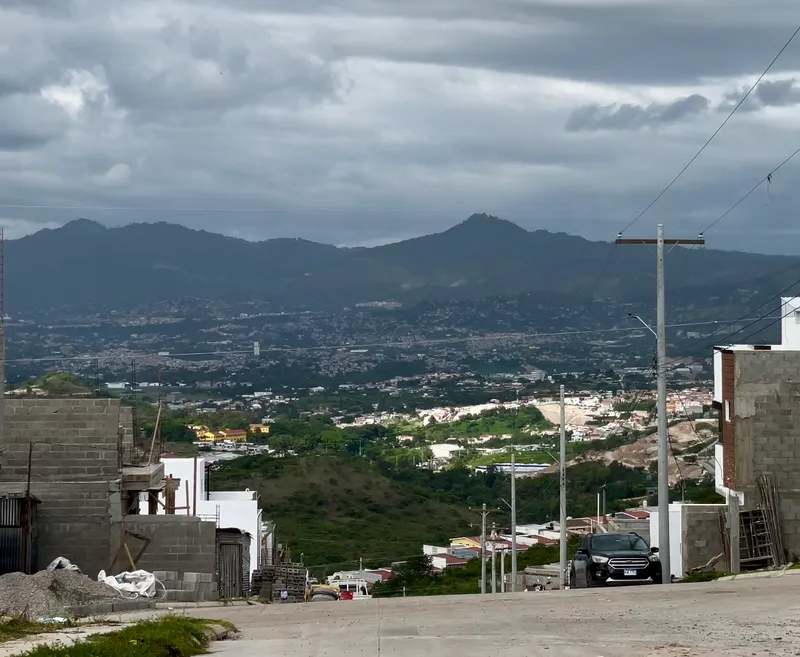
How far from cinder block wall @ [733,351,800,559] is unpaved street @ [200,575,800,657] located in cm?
998

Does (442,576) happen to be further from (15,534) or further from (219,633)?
(219,633)

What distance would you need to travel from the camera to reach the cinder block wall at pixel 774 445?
37.3 metres

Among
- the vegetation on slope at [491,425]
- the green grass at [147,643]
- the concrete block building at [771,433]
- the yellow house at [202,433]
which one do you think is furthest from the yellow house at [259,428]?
the green grass at [147,643]

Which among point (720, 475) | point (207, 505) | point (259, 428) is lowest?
point (207, 505)

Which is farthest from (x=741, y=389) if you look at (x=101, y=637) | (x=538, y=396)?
(x=538, y=396)

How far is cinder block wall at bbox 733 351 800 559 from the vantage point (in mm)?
37312

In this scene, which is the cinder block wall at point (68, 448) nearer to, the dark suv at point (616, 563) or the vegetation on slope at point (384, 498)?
the dark suv at point (616, 563)

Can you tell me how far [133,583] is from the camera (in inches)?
1104

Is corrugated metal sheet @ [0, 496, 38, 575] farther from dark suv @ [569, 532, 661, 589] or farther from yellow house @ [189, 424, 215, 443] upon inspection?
yellow house @ [189, 424, 215, 443]

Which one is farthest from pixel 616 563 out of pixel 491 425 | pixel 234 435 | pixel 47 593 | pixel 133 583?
pixel 491 425

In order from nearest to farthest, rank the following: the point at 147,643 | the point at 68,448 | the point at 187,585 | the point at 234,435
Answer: the point at 147,643, the point at 187,585, the point at 68,448, the point at 234,435

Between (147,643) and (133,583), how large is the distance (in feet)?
40.8

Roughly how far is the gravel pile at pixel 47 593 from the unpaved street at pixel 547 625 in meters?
2.12

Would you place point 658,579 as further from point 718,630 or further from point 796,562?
point 718,630
